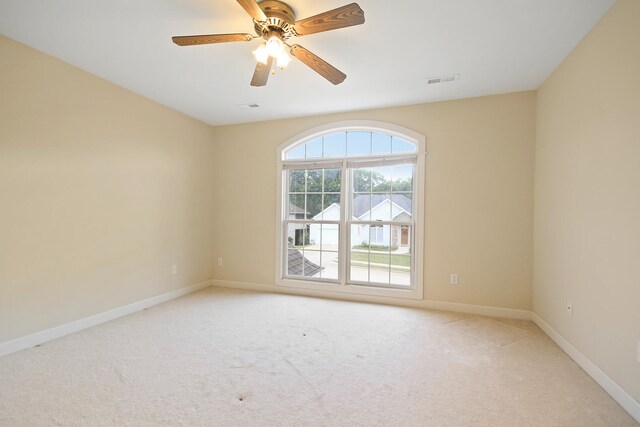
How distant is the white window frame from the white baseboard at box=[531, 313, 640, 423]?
4.46 ft

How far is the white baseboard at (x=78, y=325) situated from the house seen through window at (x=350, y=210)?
1687 mm

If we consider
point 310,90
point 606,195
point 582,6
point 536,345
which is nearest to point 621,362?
point 536,345

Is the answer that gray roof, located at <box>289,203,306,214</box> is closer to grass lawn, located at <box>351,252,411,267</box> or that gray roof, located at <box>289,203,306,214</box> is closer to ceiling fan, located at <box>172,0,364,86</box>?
grass lawn, located at <box>351,252,411,267</box>

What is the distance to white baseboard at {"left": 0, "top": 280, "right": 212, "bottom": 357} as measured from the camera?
2.46 meters

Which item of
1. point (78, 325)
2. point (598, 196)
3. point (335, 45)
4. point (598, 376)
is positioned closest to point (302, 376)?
point (598, 376)

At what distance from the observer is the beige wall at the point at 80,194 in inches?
97.1

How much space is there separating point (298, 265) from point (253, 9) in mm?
3354

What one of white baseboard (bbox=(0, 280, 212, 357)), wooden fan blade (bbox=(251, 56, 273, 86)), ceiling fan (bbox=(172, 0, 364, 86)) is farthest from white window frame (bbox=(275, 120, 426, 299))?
ceiling fan (bbox=(172, 0, 364, 86))

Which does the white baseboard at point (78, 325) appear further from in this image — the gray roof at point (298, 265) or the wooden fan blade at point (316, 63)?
the wooden fan blade at point (316, 63)

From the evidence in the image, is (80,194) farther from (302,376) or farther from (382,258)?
(382,258)

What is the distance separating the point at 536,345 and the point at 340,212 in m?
2.56

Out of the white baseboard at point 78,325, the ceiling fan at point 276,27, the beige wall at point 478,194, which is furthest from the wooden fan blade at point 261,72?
the white baseboard at point 78,325

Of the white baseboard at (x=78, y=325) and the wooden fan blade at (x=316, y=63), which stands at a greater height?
the wooden fan blade at (x=316, y=63)

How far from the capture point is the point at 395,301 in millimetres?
3809
